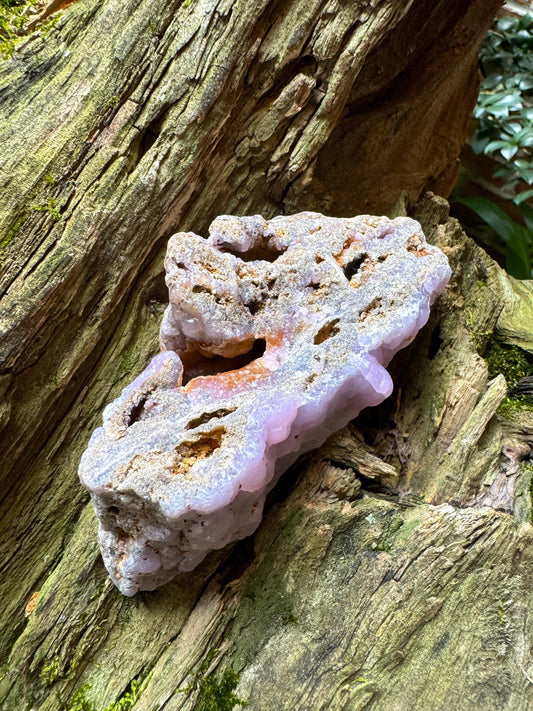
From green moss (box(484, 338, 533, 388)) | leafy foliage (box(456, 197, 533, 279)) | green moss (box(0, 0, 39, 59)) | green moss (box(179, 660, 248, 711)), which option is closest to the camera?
green moss (box(179, 660, 248, 711))

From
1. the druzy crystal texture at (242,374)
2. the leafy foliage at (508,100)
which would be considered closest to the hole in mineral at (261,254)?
the druzy crystal texture at (242,374)

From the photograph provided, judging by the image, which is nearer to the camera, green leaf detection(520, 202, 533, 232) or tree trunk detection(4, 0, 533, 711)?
tree trunk detection(4, 0, 533, 711)

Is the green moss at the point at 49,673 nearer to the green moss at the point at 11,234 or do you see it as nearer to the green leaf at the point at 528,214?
the green moss at the point at 11,234

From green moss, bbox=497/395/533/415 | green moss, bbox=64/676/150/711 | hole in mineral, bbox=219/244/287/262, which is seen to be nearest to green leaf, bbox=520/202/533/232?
green moss, bbox=497/395/533/415

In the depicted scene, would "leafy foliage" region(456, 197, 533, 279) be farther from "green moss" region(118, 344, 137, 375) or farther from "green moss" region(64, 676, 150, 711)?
"green moss" region(64, 676, 150, 711)

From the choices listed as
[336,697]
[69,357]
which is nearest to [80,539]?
[69,357]

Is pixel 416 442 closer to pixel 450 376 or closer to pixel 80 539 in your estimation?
pixel 450 376
